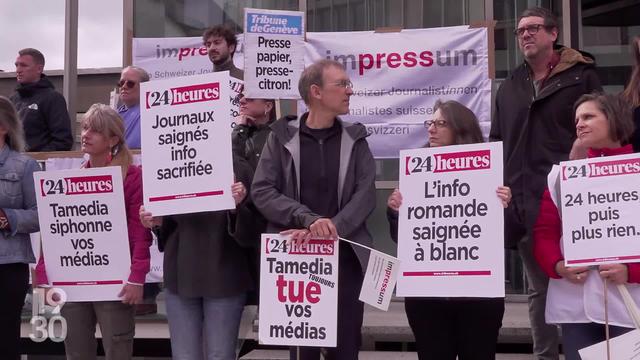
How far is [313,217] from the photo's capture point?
152 inches

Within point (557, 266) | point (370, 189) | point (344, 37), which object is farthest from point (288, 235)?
point (344, 37)

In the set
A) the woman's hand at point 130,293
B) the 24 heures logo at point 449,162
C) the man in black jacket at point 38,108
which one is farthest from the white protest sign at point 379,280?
the man in black jacket at point 38,108

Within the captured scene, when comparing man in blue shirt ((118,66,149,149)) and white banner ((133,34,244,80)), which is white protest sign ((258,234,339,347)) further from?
white banner ((133,34,244,80))

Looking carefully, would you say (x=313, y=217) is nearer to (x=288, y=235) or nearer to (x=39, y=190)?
(x=288, y=235)

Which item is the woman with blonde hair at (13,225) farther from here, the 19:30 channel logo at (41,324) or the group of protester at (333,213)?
the 19:30 channel logo at (41,324)

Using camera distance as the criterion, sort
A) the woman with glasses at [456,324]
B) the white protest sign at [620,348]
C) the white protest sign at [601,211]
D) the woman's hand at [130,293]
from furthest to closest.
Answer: the woman's hand at [130,293] → the woman with glasses at [456,324] → the white protest sign at [601,211] → the white protest sign at [620,348]

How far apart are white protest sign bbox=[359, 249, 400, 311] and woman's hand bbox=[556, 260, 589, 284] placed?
734mm

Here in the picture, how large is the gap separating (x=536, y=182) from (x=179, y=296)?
6.34 ft

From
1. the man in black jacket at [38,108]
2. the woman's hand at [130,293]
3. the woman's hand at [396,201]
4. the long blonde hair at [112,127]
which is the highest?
the man in black jacket at [38,108]

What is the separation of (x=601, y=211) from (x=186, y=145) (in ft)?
6.50

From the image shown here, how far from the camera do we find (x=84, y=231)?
15.4 ft

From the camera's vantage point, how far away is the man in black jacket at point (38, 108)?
22.4 ft

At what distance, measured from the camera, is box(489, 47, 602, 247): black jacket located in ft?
15.1

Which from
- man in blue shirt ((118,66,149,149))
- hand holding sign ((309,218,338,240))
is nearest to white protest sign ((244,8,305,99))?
man in blue shirt ((118,66,149,149))
